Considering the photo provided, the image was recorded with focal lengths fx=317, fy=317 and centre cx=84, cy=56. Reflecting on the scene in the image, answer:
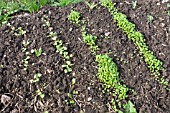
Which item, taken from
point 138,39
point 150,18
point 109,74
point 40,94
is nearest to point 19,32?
point 40,94

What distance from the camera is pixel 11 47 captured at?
141 inches

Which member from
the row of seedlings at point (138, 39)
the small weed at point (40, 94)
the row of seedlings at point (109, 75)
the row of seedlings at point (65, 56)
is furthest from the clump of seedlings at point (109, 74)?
the small weed at point (40, 94)

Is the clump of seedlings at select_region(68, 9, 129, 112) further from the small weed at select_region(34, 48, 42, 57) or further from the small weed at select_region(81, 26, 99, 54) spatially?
the small weed at select_region(34, 48, 42, 57)

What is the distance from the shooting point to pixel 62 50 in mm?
3527

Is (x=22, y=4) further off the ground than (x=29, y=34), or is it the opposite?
(x=22, y=4)

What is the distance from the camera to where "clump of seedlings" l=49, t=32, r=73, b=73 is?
337cm

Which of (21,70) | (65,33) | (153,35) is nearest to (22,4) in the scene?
(65,33)

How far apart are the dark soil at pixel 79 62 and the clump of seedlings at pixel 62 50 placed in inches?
1.7

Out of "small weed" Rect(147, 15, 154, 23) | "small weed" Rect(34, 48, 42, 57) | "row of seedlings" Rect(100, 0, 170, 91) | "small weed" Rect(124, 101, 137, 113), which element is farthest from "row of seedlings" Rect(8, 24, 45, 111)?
"small weed" Rect(147, 15, 154, 23)

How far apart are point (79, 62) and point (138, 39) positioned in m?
0.78

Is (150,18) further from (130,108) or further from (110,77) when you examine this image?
(130,108)

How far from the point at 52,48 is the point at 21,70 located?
1.43 ft

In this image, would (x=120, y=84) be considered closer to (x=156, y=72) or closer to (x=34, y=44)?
(x=156, y=72)

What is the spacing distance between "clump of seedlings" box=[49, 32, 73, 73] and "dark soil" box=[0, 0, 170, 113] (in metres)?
0.04
